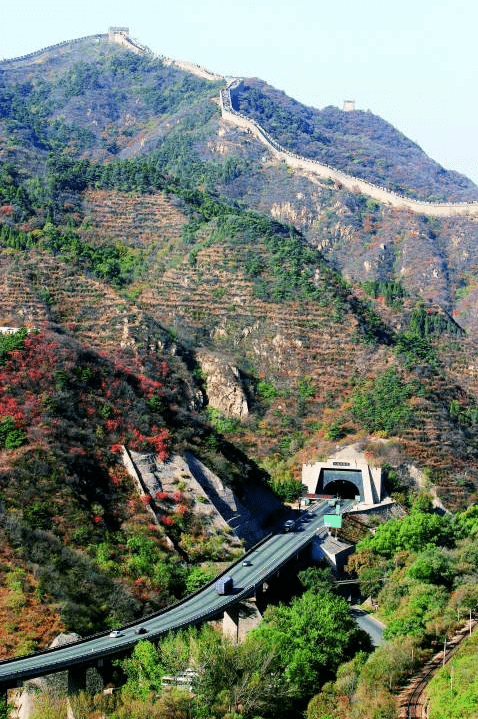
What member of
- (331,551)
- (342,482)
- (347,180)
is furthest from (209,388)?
(347,180)

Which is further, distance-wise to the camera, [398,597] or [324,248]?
[324,248]

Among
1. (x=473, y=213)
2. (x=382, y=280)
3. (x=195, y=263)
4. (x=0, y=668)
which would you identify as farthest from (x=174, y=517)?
(x=473, y=213)

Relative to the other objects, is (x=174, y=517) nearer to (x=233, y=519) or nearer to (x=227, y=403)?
(x=233, y=519)

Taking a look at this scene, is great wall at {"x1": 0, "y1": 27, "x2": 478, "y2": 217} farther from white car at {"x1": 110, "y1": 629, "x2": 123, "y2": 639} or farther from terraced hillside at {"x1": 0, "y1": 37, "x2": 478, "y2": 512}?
white car at {"x1": 110, "y1": 629, "x2": 123, "y2": 639}

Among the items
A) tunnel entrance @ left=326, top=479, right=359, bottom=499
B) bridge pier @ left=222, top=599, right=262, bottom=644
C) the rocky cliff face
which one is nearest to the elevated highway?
bridge pier @ left=222, top=599, right=262, bottom=644

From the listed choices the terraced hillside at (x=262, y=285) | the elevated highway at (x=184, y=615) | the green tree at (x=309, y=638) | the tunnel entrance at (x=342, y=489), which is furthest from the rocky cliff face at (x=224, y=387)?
the green tree at (x=309, y=638)
